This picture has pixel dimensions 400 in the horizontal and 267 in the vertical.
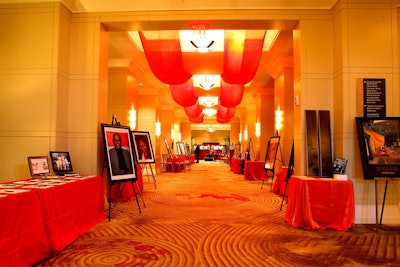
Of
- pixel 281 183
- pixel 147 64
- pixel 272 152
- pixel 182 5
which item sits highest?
pixel 147 64

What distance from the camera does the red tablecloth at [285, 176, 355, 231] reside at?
435cm

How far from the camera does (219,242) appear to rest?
12.4 feet

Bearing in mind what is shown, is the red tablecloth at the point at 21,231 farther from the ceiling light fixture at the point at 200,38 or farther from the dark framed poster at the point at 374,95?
the dark framed poster at the point at 374,95

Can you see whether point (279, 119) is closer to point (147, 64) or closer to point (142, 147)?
point (142, 147)

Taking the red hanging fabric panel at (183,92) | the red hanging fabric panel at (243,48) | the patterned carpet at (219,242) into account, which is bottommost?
the patterned carpet at (219,242)

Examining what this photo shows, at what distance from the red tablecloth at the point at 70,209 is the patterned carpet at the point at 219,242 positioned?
0.42 ft

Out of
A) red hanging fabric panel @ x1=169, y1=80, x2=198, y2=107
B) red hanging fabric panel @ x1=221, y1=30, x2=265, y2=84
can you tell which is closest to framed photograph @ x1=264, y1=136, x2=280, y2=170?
red hanging fabric panel @ x1=221, y1=30, x2=265, y2=84

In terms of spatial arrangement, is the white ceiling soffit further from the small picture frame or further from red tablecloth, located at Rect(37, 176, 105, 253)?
red tablecloth, located at Rect(37, 176, 105, 253)

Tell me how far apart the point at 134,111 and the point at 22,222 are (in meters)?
8.06

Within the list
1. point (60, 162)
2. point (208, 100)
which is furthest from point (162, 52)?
point (208, 100)

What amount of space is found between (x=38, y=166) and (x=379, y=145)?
4.74 m

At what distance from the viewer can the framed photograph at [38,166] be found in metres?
4.03

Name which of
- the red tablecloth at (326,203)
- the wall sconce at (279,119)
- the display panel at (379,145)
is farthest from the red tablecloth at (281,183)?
the display panel at (379,145)

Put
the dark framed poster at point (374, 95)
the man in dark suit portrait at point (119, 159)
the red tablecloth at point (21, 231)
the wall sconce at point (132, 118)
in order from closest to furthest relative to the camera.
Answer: the red tablecloth at point (21, 231)
the dark framed poster at point (374, 95)
the man in dark suit portrait at point (119, 159)
the wall sconce at point (132, 118)
